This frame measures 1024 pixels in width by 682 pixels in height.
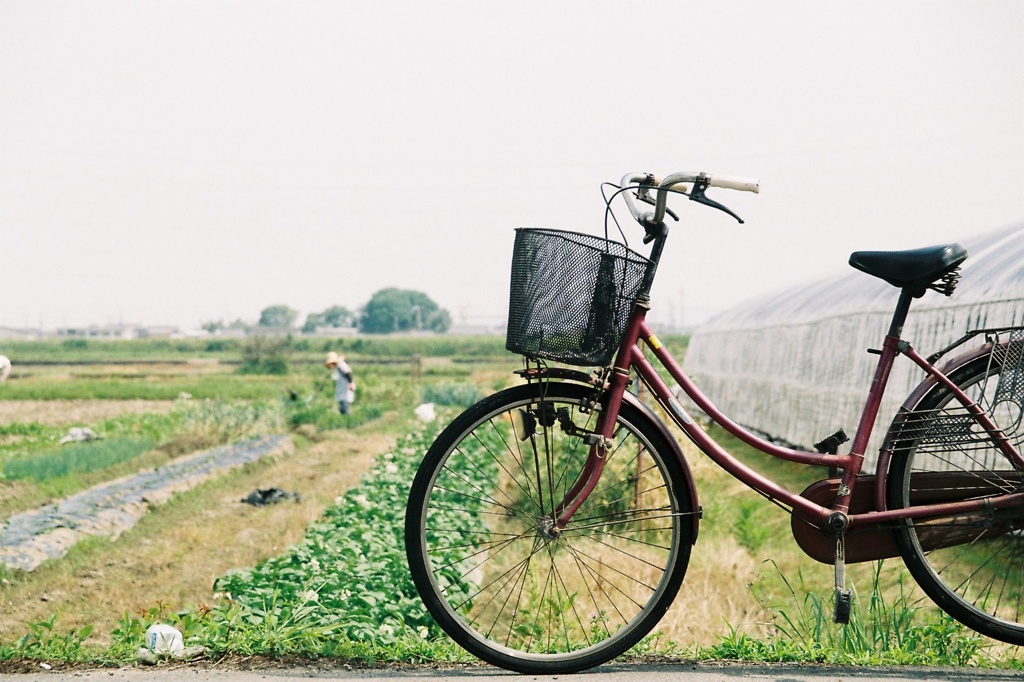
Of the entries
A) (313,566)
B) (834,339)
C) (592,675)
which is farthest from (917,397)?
(834,339)

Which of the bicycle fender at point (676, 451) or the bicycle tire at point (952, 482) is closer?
the bicycle fender at point (676, 451)

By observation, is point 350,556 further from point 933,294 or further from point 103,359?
point 103,359

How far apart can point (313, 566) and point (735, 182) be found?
280cm

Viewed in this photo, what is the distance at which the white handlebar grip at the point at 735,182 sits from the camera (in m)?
2.75

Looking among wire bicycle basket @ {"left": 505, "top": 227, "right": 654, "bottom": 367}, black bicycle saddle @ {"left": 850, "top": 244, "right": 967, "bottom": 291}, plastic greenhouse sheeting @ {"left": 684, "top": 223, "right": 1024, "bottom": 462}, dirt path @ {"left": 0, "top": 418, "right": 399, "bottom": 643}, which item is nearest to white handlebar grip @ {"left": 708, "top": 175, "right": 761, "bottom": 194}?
wire bicycle basket @ {"left": 505, "top": 227, "right": 654, "bottom": 367}

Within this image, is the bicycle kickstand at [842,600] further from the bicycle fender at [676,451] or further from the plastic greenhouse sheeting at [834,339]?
the plastic greenhouse sheeting at [834,339]

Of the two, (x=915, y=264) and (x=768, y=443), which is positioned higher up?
(x=915, y=264)

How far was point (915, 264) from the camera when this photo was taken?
9.37 ft

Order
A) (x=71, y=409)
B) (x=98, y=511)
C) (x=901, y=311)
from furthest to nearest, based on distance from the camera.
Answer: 1. (x=71, y=409)
2. (x=98, y=511)
3. (x=901, y=311)

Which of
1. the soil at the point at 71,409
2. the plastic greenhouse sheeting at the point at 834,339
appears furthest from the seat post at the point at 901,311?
the soil at the point at 71,409

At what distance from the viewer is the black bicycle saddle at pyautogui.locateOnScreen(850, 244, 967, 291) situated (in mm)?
2828

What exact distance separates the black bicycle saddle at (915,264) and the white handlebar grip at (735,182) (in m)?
0.48

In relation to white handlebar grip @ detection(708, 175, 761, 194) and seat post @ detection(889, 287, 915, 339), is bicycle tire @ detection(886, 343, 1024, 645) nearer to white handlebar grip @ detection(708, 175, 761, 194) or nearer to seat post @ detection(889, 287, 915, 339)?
seat post @ detection(889, 287, 915, 339)

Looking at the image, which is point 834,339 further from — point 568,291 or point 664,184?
point 568,291
